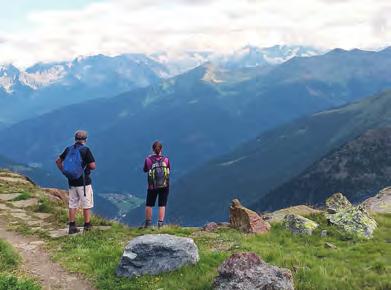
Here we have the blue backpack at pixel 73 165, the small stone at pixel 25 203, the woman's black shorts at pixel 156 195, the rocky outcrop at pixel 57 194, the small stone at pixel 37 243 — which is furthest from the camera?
the rocky outcrop at pixel 57 194

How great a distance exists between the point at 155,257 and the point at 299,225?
7.37 meters

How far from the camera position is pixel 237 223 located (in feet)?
67.9

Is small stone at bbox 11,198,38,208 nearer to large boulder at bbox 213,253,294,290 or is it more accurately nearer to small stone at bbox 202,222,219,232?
small stone at bbox 202,222,219,232

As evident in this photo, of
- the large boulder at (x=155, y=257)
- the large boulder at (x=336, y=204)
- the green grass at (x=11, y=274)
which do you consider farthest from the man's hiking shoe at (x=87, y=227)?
the large boulder at (x=336, y=204)

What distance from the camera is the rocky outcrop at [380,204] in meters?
27.7

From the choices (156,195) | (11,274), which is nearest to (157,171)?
(156,195)

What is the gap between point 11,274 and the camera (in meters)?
14.0

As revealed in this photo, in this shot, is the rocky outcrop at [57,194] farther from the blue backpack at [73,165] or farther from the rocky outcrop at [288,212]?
the rocky outcrop at [288,212]

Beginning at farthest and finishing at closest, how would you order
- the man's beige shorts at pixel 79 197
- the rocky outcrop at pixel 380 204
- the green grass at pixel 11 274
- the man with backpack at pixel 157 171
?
the rocky outcrop at pixel 380 204 < the man with backpack at pixel 157 171 < the man's beige shorts at pixel 79 197 < the green grass at pixel 11 274

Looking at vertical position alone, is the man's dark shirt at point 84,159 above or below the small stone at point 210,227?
above

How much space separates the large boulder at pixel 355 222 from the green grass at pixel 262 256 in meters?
0.38

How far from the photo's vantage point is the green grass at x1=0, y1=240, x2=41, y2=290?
12145mm

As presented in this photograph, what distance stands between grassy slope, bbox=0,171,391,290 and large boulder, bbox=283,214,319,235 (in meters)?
0.32

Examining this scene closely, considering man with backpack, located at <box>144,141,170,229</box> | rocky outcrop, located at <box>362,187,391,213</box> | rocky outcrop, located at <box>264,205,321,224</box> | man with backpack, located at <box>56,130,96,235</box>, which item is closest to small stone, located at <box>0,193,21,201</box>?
man with backpack, located at <box>56,130,96,235</box>
